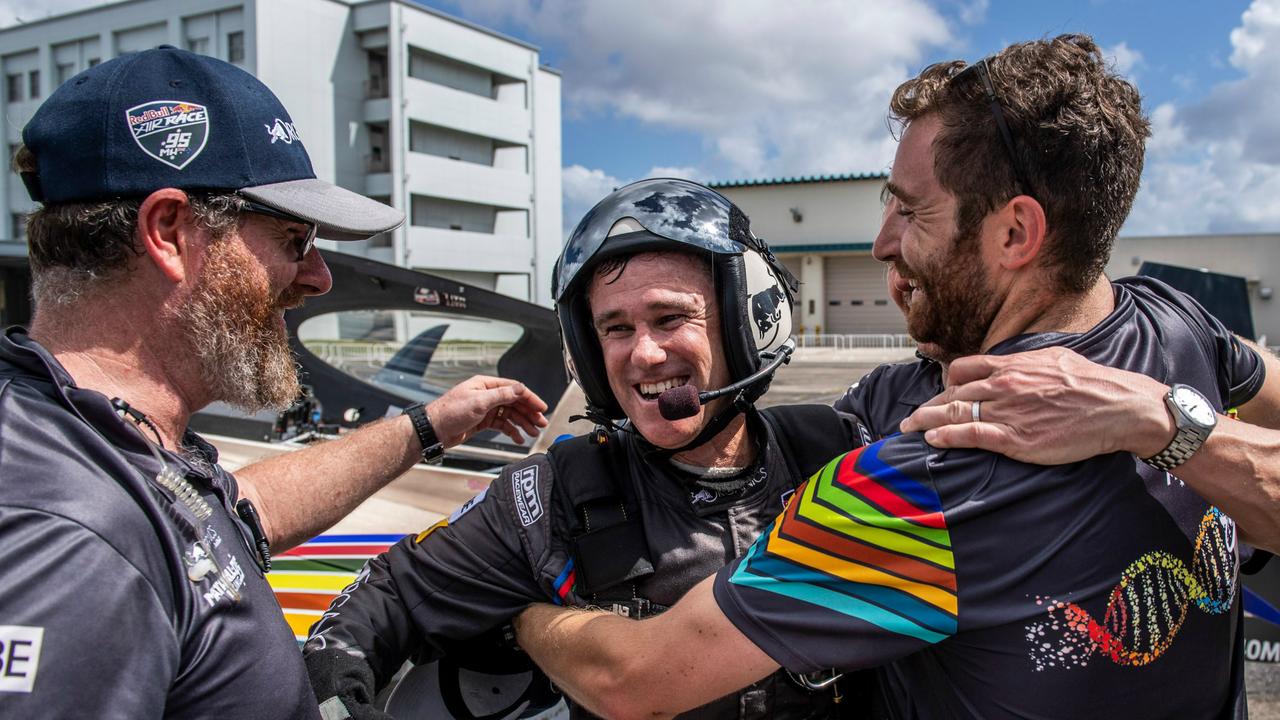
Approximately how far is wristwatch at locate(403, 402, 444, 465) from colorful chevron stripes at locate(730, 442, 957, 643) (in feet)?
4.24

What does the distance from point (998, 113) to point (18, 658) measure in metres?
1.72

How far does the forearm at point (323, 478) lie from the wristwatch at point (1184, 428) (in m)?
1.84

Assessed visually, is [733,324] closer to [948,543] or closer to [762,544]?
[762,544]

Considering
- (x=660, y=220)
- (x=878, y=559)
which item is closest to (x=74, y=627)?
(x=878, y=559)

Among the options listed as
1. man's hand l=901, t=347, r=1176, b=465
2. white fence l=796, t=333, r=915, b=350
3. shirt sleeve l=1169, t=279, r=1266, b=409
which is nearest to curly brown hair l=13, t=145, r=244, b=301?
man's hand l=901, t=347, r=1176, b=465

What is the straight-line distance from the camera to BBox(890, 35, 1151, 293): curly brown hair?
1.43 meters

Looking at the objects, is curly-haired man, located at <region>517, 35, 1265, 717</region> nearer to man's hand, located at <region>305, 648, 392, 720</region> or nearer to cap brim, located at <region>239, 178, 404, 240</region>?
man's hand, located at <region>305, 648, 392, 720</region>

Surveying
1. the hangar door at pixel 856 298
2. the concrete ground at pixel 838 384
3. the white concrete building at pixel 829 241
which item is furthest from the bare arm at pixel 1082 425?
the hangar door at pixel 856 298

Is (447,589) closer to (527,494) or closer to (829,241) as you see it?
(527,494)

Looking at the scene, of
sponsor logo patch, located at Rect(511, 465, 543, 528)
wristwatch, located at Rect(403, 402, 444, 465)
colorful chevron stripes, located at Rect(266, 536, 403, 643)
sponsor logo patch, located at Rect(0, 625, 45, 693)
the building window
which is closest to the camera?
sponsor logo patch, located at Rect(0, 625, 45, 693)

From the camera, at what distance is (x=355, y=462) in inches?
88.5

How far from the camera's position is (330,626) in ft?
5.62

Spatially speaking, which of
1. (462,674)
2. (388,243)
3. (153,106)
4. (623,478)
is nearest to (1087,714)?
(623,478)

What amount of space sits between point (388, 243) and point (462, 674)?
120 ft
